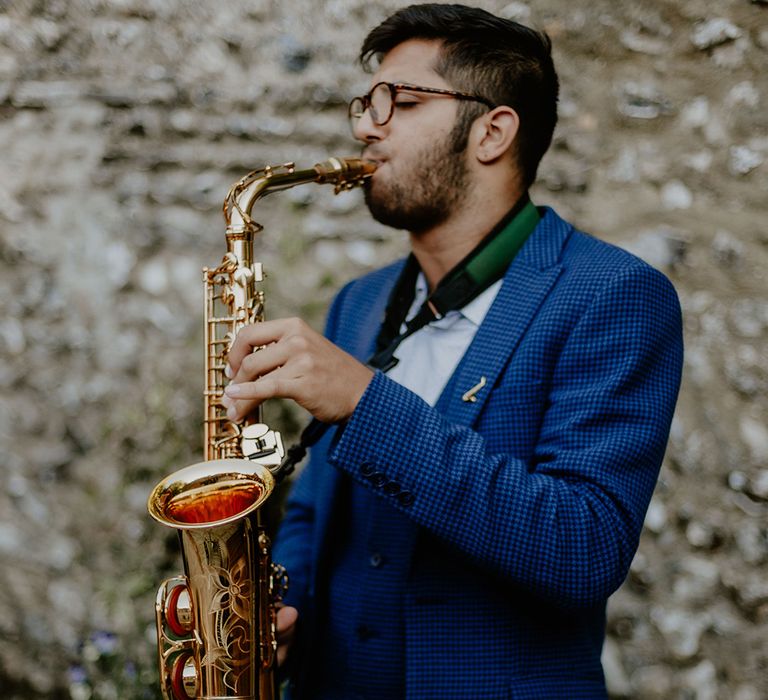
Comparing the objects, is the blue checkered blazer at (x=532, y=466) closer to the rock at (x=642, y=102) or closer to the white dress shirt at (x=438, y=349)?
the white dress shirt at (x=438, y=349)

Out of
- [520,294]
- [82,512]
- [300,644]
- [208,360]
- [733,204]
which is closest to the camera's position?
[520,294]

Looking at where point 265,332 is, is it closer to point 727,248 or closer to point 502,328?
point 502,328

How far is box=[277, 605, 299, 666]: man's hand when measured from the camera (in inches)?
84.8

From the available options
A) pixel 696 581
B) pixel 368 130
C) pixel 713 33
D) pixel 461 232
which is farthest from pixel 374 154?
pixel 696 581

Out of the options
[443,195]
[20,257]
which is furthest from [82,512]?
[443,195]

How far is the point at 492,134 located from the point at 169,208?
5.61 feet

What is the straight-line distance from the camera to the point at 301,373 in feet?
5.66

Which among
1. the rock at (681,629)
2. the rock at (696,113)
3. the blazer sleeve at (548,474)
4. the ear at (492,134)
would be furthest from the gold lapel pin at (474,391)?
the rock at (696,113)

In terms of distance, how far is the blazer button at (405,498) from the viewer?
1.72 m

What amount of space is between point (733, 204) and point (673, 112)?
42 cm

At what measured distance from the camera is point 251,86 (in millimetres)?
3572

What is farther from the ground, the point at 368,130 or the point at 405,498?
the point at 368,130

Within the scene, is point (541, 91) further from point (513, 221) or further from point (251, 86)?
point (251, 86)

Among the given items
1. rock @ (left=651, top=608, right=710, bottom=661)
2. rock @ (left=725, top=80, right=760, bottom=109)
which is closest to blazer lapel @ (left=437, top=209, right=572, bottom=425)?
rock @ (left=725, top=80, right=760, bottom=109)
